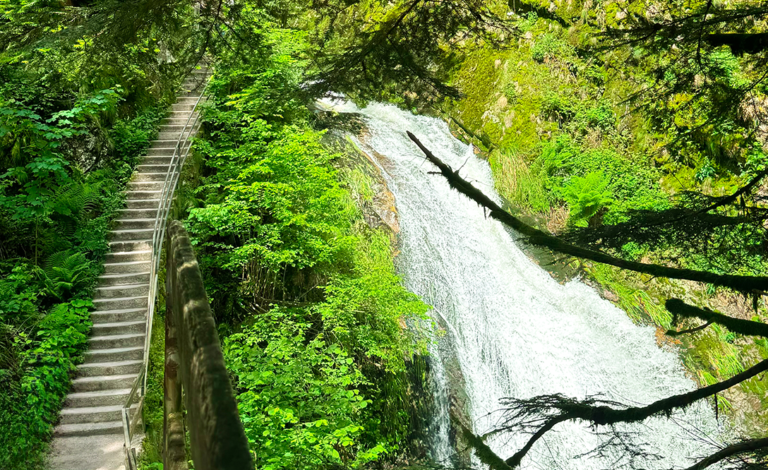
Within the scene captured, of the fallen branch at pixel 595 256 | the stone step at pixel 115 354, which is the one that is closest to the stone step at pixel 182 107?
the stone step at pixel 115 354

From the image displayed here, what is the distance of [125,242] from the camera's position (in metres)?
9.26

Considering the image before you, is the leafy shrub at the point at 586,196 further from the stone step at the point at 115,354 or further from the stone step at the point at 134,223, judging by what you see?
the stone step at the point at 115,354

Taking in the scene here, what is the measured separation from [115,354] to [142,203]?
138 inches

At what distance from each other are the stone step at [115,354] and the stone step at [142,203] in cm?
326

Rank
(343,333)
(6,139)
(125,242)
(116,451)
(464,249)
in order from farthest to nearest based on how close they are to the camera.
Result: (464,249)
(125,242)
(6,139)
(343,333)
(116,451)

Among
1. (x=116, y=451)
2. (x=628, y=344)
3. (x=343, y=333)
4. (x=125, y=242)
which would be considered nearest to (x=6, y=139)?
(x=125, y=242)

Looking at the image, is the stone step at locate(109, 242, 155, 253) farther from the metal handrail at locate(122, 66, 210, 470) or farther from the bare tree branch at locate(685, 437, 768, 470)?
the bare tree branch at locate(685, 437, 768, 470)

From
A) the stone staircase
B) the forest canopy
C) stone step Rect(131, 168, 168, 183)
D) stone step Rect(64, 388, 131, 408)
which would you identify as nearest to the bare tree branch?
the forest canopy

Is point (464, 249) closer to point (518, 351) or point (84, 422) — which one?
point (518, 351)

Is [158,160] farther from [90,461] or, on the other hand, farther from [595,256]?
[595,256]

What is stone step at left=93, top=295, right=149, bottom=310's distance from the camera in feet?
27.2

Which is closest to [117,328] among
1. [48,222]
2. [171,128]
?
[48,222]

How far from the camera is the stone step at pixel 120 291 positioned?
332 inches

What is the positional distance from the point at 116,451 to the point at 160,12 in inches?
216
